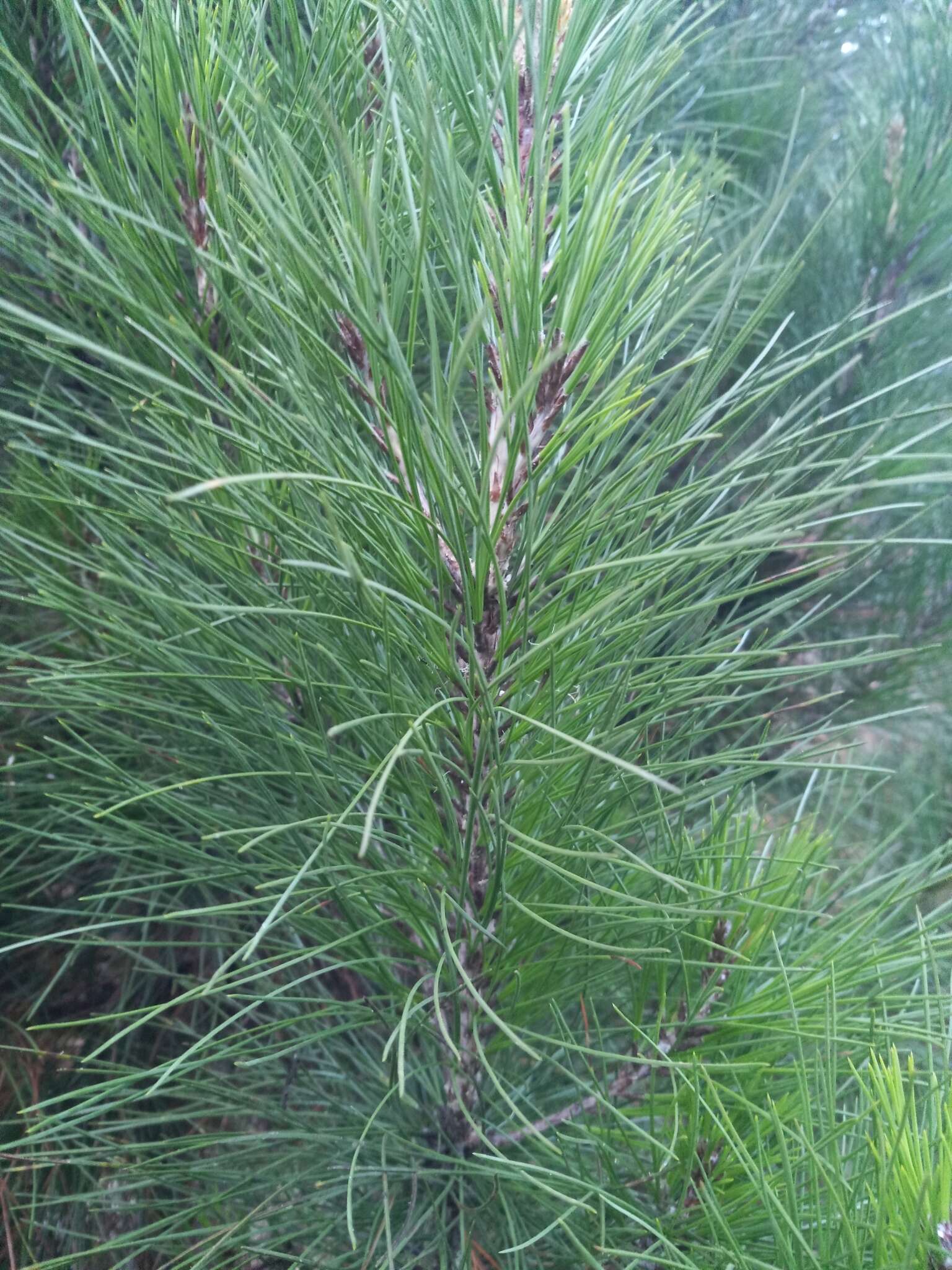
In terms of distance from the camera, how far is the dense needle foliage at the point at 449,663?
321mm

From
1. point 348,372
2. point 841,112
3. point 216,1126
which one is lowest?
point 216,1126

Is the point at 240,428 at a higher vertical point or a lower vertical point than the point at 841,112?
lower

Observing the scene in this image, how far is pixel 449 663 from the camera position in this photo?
0.36 metres

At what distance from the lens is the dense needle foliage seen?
321 mm

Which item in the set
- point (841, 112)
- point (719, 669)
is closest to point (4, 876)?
point (719, 669)

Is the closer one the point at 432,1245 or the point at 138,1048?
the point at 432,1245

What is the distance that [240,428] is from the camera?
442 millimetres

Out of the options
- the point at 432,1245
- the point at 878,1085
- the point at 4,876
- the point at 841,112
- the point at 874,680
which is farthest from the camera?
the point at 841,112

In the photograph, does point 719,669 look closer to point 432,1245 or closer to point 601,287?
point 601,287

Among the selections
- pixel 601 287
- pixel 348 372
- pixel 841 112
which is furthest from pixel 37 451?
pixel 841 112

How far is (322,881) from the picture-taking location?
1.44 feet

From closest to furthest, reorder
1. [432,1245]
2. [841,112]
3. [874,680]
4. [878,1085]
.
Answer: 1. [878,1085]
2. [432,1245]
3. [874,680]
4. [841,112]

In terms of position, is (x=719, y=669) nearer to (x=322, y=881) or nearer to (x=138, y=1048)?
(x=322, y=881)

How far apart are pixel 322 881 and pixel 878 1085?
0.80 ft
